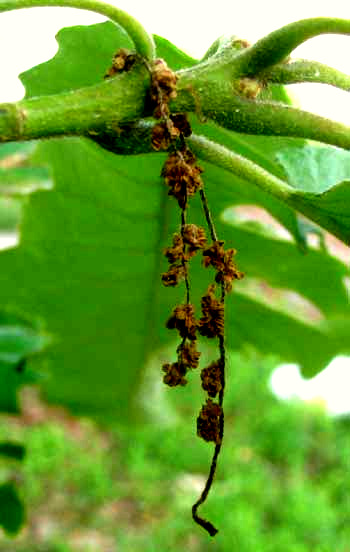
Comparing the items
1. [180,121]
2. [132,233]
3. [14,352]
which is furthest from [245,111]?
[14,352]

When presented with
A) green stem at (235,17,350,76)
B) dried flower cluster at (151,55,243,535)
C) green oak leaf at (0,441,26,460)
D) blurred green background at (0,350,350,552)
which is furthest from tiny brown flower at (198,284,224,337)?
blurred green background at (0,350,350,552)

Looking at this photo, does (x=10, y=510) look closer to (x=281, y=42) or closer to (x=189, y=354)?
(x=189, y=354)

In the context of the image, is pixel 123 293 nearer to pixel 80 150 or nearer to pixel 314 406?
pixel 80 150

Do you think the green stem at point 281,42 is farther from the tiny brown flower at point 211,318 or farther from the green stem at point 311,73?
the tiny brown flower at point 211,318

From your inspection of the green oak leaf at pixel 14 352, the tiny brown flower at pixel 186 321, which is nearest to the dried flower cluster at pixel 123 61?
the tiny brown flower at pixel 186 321

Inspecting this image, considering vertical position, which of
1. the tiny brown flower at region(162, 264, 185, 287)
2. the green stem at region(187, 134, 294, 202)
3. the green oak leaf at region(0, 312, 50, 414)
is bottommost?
the green oak leaf at region(0, 312, 50, 414)

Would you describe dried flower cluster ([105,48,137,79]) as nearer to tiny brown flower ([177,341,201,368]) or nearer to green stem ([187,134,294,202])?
green stem ([187,134,294,202])
